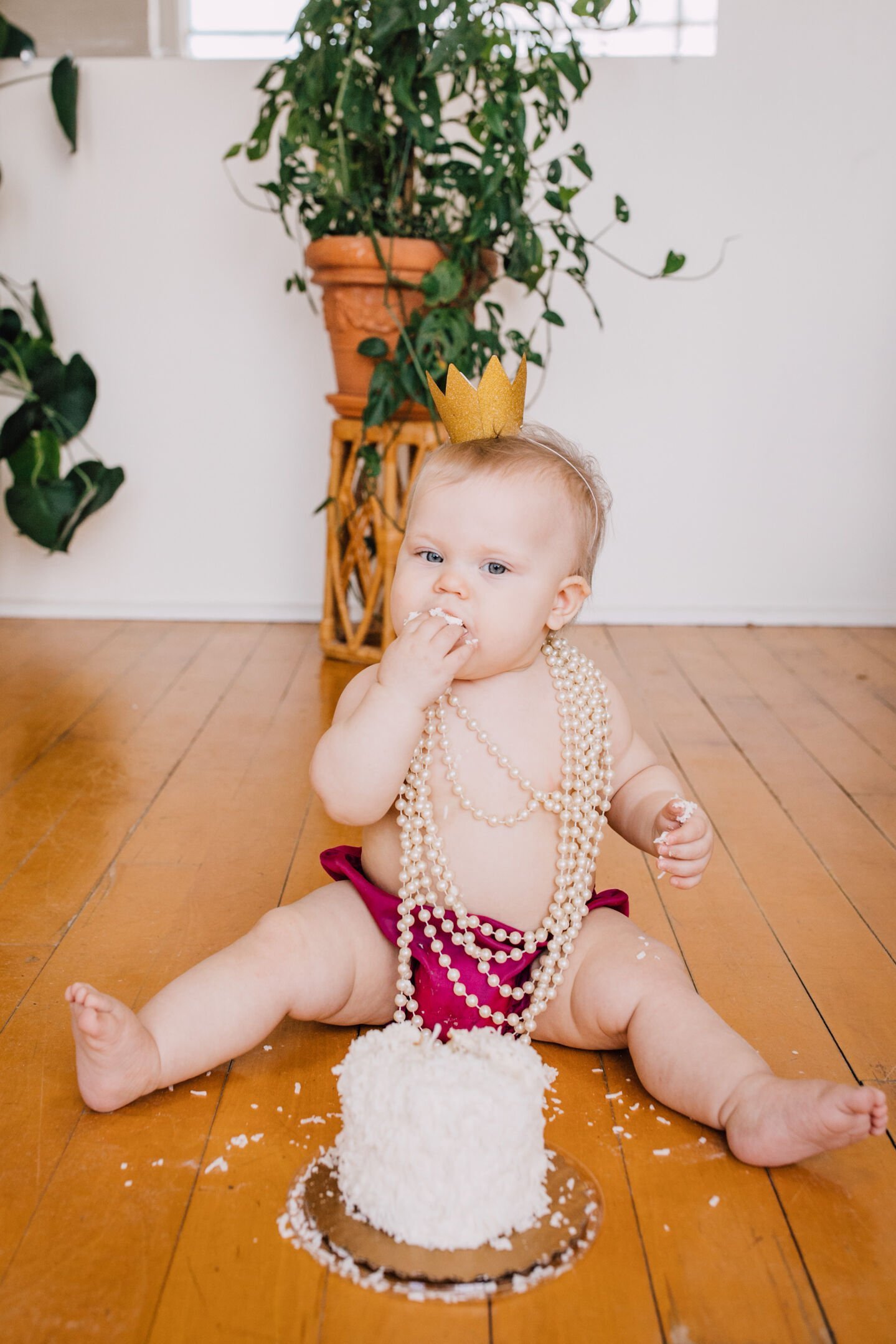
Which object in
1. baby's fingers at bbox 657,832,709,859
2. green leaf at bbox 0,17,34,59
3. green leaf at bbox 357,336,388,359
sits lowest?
baby's fingers at bbox 657,832,709,859

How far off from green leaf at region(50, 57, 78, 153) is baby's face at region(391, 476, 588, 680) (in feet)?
5.99

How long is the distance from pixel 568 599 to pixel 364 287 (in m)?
1.23

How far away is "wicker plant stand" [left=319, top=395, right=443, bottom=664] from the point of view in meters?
2.15

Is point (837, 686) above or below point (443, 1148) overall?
below

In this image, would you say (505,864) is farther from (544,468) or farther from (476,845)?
(544,468)

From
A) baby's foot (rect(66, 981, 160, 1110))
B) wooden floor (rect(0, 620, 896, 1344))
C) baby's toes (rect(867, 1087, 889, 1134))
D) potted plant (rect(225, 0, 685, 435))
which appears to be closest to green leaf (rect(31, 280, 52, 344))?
potted plant (rect(225, 0, 685, 435))

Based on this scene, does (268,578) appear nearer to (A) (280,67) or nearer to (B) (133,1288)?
(A) (280,67)

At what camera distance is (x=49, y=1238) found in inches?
29.9

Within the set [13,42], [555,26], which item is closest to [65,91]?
[13,42]

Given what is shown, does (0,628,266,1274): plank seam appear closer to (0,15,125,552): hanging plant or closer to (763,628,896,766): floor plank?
(0,15,125,552): hanging plant

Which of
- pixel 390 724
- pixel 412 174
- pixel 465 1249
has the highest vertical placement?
pixel 412 174

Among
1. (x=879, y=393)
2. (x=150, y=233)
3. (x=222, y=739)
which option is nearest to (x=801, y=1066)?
(x=222, y=739)

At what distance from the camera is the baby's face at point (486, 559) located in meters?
0.95

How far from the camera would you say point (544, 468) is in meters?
0.97
